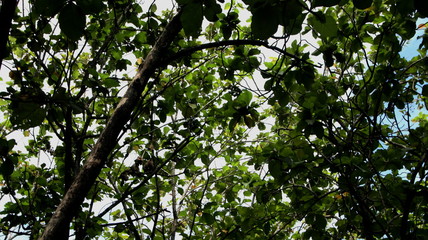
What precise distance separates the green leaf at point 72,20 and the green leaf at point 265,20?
484mm

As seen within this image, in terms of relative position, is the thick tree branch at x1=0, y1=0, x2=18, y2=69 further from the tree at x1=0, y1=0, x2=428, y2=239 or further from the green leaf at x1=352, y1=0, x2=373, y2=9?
the green leaf at x1=352, y1=0, x2=373, y2=9

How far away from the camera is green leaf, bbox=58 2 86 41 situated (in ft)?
2.71

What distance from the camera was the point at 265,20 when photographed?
782 millimetres

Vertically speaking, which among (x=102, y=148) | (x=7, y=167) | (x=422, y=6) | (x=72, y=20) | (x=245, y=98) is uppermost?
(x=245, y=98)

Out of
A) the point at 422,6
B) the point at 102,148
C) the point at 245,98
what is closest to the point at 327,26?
the point at 422,6

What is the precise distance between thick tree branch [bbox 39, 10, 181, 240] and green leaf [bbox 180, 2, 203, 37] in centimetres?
96

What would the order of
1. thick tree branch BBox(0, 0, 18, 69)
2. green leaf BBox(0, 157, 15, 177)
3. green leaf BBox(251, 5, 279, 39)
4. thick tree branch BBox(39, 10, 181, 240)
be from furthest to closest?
green leaf BBox(0, 157, 15, 177)
thick tree branch BBox(39, 10, 181, 240)
thick tree branch BBox(0, 0, 18, 69)
green leaf BBox(251, 5, 279, 39)

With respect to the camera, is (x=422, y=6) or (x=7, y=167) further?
(x=7, y=167)

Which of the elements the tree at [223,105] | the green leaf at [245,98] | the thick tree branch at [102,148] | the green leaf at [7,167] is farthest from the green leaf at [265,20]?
the green leaf at [7,167]

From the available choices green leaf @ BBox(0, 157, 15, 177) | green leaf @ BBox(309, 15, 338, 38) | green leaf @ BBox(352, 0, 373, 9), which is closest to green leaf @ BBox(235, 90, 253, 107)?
green leaf @ BBox(309, 15, 338, 38)

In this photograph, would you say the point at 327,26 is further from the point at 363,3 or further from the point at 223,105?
the point at 223,105

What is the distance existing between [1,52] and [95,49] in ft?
8.40

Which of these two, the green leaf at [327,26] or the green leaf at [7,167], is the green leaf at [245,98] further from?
the green leaf at [7,167]

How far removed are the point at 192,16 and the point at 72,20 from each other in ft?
1.10
